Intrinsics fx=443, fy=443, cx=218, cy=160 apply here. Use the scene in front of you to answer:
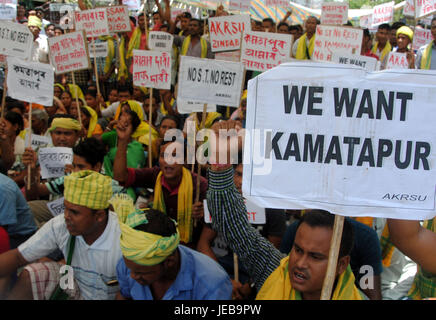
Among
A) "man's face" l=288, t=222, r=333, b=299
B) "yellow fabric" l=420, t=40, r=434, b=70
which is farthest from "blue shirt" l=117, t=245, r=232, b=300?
"yellow fabric" l=420, t=40, r=434, b=70

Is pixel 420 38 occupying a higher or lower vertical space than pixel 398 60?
higher

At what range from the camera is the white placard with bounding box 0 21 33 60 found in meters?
4.89

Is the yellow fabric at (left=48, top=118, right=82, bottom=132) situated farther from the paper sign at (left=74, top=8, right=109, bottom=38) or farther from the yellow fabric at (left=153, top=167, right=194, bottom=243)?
the paper sign at (left=74, top=8, right=109, bottom=38)

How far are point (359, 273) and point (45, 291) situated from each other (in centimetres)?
193

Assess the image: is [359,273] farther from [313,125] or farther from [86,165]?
[86,165]

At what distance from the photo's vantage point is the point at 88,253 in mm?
2785

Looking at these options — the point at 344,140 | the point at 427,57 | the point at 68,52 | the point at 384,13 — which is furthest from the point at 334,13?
the point at 344,140

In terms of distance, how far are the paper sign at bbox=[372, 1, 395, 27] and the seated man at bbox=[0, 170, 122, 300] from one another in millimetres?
8877

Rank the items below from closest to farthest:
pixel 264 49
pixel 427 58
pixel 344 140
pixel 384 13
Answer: pixel 344 140 < pixel 264 49 < pixel 427 58 < pixel 384 13

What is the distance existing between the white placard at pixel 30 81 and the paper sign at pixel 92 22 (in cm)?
274

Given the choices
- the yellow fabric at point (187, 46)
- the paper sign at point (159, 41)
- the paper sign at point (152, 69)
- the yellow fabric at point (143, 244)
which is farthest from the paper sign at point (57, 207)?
the yellow fabric at point (187, 46)

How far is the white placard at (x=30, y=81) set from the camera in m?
4.64

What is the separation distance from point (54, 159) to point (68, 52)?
220cm

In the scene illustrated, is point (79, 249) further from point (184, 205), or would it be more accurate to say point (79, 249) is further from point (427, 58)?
point (427, 58)
